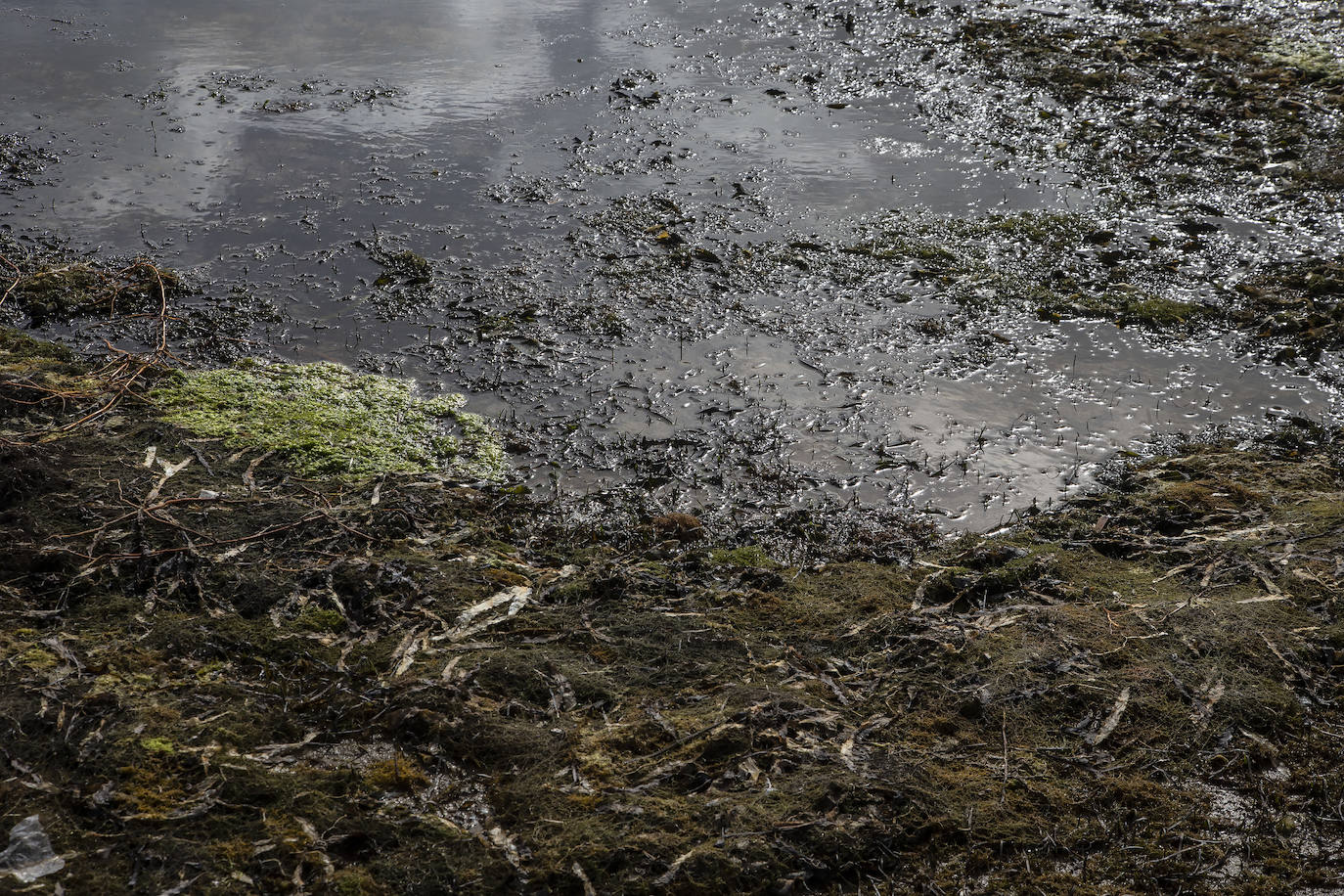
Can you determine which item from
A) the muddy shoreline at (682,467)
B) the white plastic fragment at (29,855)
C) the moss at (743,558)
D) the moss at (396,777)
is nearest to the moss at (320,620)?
the muddy shoreline at (682,467)

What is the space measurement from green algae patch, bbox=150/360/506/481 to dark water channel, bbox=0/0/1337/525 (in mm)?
247

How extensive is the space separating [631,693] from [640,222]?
498cm

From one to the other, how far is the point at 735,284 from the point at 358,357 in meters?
2.78

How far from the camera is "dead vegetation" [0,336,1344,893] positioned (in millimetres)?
2754

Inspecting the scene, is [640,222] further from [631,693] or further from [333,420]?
[631,693]

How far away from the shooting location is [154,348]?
20.1 ft

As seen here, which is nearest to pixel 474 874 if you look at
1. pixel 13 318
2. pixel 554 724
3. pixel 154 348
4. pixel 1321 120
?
pixel 554 724

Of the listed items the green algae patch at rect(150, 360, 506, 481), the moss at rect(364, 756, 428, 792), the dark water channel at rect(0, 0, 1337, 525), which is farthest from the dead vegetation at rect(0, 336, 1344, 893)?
the dark water channel at rect(0, 0, 1337, 525)

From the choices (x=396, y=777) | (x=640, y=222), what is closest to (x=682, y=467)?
(x=396, y=777)

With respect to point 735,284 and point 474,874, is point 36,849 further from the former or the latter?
point 735,284

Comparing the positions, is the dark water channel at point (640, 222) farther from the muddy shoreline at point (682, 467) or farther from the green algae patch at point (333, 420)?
the green algae patch at point (333, 420)

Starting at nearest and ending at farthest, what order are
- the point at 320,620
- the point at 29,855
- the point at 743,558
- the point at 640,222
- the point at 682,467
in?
the point at 29,855, the point at 320,620, the point at 743,558, the point at 682,467, the point at 640,222

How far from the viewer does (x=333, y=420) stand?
5547 millimetres

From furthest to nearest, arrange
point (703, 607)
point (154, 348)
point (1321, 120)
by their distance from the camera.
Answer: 1. point (1321, 120)
2. point (154, 348)
3. point (703, 607)
